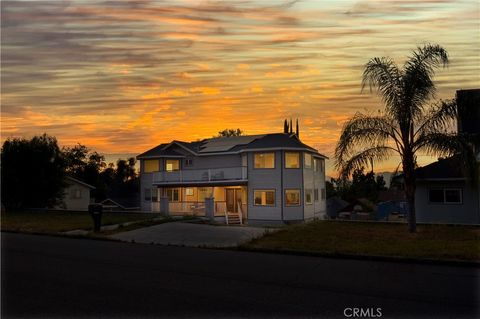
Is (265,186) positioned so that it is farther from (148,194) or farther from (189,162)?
(148,194)

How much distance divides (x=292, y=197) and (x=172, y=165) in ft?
40.2

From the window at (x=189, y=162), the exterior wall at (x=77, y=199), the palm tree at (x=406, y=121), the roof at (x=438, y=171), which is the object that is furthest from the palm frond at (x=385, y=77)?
the exterior wall at (x=77, y=199)

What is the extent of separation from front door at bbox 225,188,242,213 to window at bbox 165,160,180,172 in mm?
6157

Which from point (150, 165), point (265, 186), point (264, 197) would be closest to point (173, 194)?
point (150, 165)

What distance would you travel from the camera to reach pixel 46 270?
413 inches

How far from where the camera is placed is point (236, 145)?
121ft

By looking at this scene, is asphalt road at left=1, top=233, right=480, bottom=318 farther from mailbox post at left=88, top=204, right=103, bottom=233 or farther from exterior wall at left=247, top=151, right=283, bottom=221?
exterior wall at left=247, top=151, right=283, bottom=221

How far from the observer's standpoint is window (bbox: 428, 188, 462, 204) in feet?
77.9

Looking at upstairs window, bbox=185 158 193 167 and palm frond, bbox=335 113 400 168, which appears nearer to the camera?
palm frond, bbox=335 113 400 168

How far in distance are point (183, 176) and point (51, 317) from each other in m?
29.7

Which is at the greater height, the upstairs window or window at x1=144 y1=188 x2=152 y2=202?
the upstairs window

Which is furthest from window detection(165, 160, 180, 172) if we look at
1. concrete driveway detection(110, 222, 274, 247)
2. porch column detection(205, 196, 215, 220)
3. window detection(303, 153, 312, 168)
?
concrete driveway detection(110, 222, 274, 247)

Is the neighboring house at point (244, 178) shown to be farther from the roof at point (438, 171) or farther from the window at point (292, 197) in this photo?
the roof at point (438, 171)

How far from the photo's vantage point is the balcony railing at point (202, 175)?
111 feet
